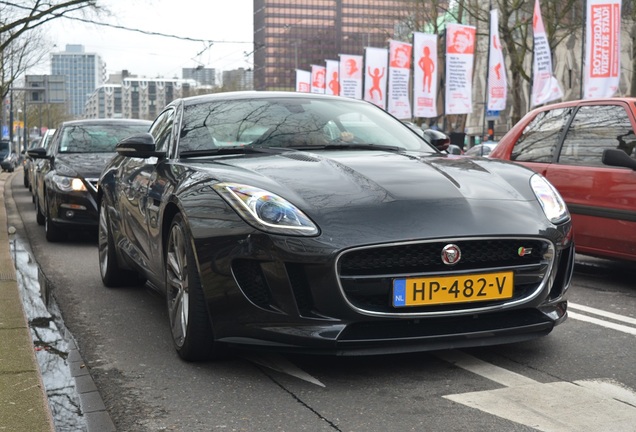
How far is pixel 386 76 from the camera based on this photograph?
39.7 m

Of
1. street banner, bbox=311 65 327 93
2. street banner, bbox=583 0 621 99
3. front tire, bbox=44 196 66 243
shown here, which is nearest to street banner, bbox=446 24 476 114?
street banner, bbox=583 0 621 99

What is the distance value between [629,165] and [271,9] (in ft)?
450

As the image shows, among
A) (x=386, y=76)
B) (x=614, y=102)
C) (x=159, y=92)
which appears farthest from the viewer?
(x=159, y=92)

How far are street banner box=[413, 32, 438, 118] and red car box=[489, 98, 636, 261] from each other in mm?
24653

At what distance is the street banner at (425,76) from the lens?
3225 centimetres

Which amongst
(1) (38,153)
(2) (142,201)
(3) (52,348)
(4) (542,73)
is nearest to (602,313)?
(2) (142,201)

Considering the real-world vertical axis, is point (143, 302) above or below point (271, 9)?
below

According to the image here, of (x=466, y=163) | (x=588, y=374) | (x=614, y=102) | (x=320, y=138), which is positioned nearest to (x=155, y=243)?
(x=320, y=138)

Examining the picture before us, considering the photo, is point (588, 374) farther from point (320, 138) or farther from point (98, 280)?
point (98, 280)

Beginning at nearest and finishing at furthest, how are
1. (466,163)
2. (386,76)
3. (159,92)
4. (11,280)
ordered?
(466,163) → (11,280) → (386,76) → (159,92)

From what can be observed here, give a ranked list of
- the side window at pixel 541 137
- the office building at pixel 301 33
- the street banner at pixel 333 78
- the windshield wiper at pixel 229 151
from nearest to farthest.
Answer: the windshield wiper at pixel 229 151
the side window at pixel 541 137
the street banner at pixel 333 78
the office building at pixel 301 33

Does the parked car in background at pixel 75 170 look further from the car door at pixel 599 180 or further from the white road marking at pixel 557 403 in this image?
the white road marking at pixel 557 403

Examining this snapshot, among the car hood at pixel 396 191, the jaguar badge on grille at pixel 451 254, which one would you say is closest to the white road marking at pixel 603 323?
the car hood at pixel 396 191

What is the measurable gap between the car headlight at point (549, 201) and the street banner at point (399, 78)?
3009cm
